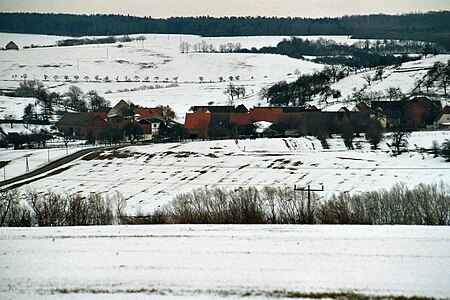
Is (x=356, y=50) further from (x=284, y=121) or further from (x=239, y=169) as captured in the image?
(x=239, y=169)

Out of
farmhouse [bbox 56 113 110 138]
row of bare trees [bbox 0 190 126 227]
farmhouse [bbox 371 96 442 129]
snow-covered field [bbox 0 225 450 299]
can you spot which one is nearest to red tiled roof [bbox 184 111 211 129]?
farmhouse [bbox 56 113 110 138]

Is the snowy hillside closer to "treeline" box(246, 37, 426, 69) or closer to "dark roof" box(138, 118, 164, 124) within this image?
"treeline" box(246, 37, 426, 69)

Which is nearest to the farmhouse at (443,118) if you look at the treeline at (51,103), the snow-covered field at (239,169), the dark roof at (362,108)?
the dark roof at (362,108)

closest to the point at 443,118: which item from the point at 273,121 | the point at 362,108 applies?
the point at 362,108

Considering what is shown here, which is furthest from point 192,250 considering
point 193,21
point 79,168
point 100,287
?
point 193,21

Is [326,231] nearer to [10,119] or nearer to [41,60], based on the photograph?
[10,119]
